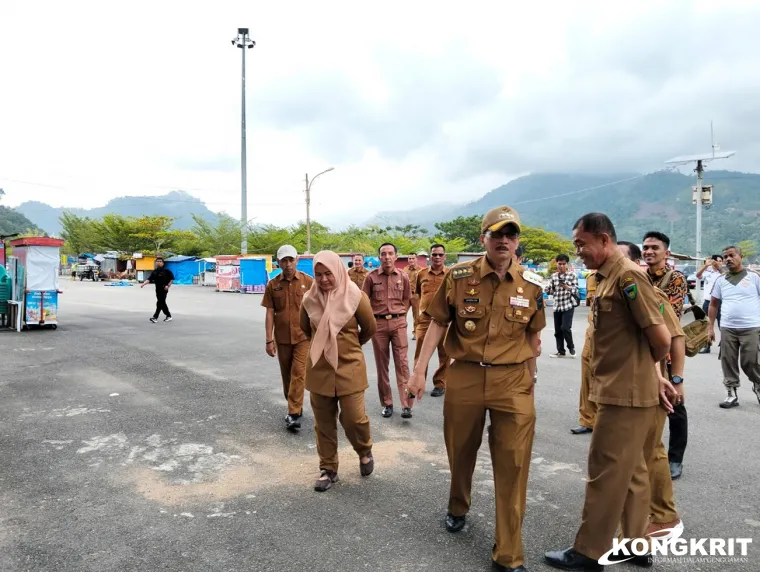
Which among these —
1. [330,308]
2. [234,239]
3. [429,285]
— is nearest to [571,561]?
[330,308]

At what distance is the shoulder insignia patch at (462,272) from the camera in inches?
118

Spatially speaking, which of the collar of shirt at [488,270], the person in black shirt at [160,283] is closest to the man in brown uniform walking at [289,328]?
the collar of shirt at [488,270]

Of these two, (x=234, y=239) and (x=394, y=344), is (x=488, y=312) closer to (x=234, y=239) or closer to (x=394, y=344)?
(x=394, y=344)

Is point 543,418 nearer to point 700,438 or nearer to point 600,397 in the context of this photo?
point 700,438

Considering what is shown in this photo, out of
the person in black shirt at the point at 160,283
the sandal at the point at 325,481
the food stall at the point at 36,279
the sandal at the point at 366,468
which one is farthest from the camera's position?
the person in black shirt at the point at 160,283

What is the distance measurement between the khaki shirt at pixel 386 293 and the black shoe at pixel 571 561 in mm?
3384

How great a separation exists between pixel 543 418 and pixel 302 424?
7.87 feet

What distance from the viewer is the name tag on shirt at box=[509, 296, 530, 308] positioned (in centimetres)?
289

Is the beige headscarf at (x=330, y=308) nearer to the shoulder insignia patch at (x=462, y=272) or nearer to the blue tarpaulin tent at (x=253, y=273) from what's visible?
the shoulder insignia patch at (x=462, y=272)

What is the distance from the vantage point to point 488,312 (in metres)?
2.90

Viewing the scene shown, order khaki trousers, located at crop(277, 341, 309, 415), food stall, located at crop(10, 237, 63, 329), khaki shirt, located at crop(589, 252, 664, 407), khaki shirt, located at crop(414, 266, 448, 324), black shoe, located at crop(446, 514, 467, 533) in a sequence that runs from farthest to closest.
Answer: food stall, located at crop(10, 237, 63, 329) < khaki shirt, located at crop(414, 266, 448, 324) < khaki trousers, located at crop(277, 341, 309, 415) < black shoe, located at crop(446, 514, 467, 533) < khaki shirt, located at crop(589, 252, 664, 407)

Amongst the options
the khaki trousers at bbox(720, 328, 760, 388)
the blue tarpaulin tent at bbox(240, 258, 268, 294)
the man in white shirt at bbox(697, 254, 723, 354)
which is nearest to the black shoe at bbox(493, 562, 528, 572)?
the khaki trousers at bbox(720, 328, 760, 388)

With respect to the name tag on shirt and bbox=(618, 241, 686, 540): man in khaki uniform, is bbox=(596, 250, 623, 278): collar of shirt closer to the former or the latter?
bbox=(618, 241, 686, 540): man in khaki uniform

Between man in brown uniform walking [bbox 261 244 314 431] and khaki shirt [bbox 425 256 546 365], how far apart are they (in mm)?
2360
